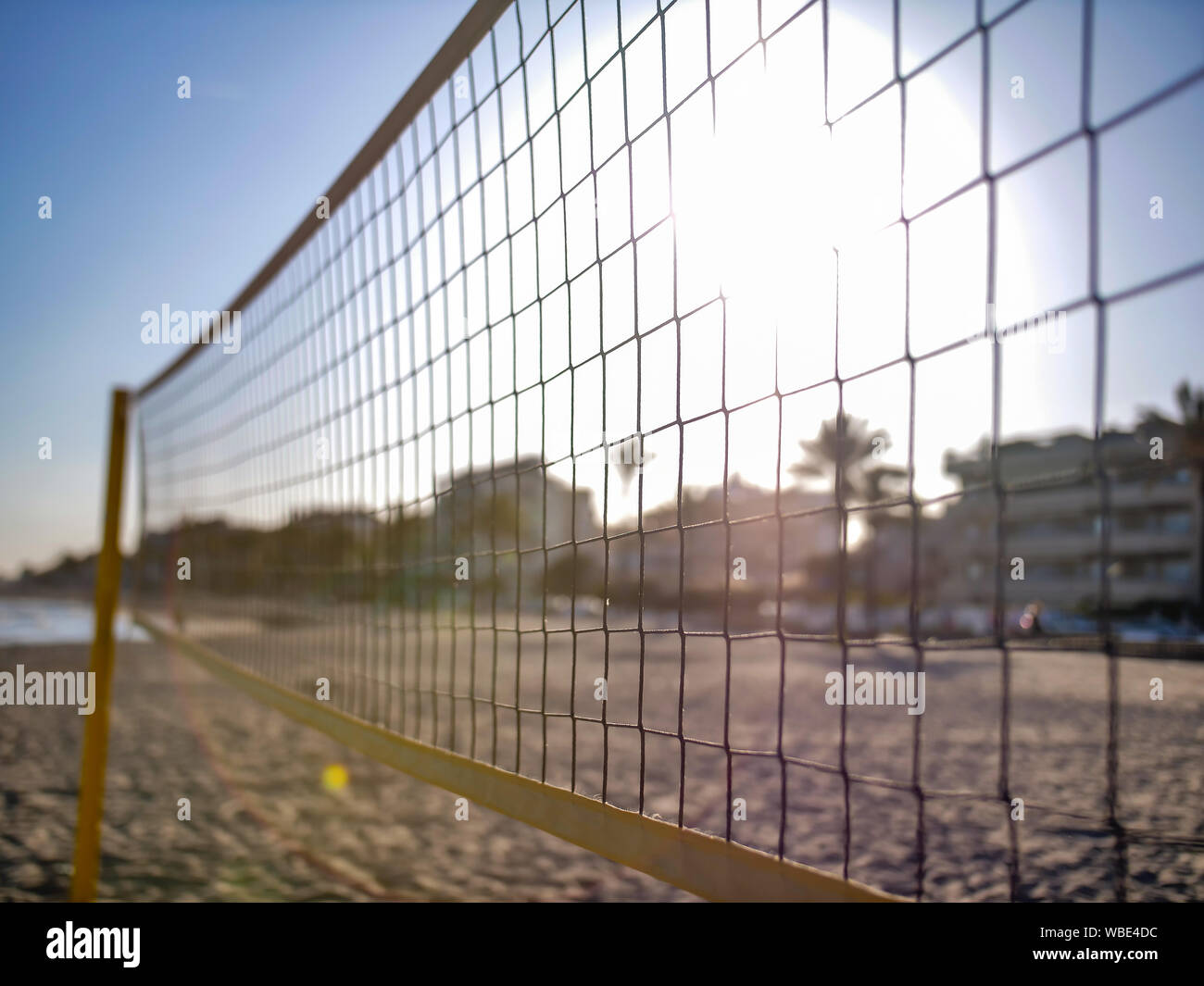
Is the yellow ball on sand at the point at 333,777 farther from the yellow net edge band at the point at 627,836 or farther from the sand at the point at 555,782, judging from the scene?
the yellow net edge band at the point at 627,836

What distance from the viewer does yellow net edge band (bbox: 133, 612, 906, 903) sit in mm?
1348

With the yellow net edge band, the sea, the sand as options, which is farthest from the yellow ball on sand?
the sea

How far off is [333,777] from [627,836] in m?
5.47

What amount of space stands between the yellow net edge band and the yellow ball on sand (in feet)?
12.5

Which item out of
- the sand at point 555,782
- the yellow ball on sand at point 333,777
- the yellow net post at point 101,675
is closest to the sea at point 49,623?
the sand at point 555,782

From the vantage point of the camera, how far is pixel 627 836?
67.5 inches

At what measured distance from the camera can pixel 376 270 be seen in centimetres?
333

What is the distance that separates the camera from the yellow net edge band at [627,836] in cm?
135

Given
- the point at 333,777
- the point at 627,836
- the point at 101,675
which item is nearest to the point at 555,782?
the point at 333,777

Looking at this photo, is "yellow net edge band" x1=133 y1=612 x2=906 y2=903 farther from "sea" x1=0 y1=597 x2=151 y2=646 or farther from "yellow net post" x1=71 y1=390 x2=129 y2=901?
"sea" x1=0 y1=597 x2=151 y2=646

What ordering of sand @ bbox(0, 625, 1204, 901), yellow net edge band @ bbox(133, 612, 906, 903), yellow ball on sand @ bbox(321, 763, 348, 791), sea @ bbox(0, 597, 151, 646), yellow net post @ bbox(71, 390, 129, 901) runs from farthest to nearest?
sea @ bbox(0, 597, 151, 646) → yellow ball on sand @ bbox(321, 763, 348, 791) → sand @ bbox(0, 625, 1204, 901) → yellow net post @ bbox(71, 390, 129, 901) → yellow net edge band @ bbox(133, 612, 906, 903)

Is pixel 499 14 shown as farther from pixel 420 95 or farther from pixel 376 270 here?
pixel 376 270

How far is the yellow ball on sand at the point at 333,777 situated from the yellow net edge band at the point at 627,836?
3.80 metres

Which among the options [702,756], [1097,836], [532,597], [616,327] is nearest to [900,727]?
[702,756]
